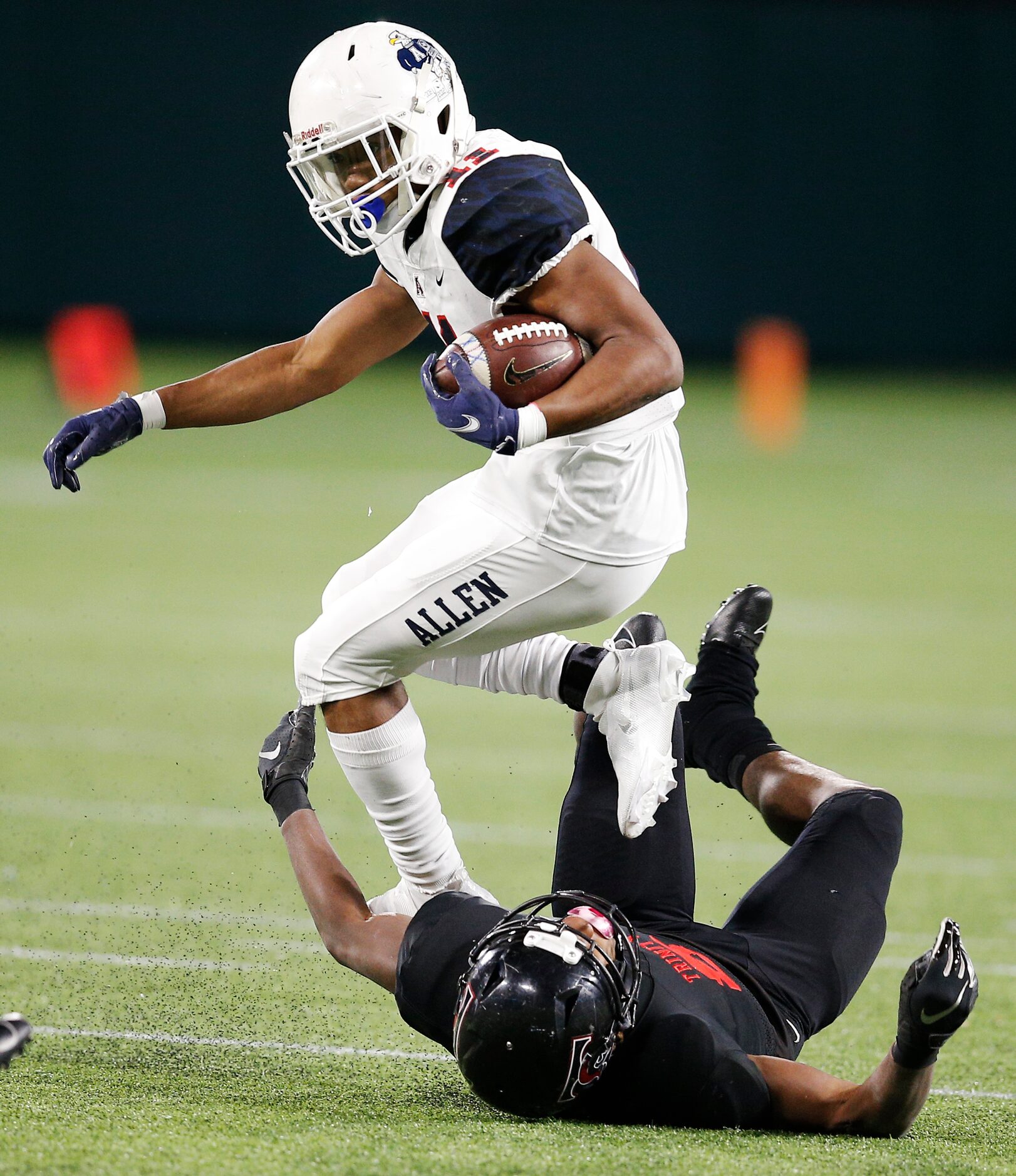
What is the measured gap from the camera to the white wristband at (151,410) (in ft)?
11.7

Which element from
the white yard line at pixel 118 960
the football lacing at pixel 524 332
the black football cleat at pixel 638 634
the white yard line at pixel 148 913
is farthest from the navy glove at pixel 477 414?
the white yard line at pixel 148 913

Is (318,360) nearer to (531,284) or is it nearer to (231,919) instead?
(531,284)

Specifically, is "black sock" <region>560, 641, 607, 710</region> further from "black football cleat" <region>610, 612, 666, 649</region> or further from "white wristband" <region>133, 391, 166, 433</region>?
"white wristband" <region>133, 391, 166, 433</region>

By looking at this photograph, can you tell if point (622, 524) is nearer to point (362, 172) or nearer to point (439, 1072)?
point (362, 172)

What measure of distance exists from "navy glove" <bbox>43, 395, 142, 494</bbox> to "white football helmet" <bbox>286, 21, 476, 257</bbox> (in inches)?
24.2

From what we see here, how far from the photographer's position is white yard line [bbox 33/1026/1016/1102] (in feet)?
11.2

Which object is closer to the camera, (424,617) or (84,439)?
(424,617)

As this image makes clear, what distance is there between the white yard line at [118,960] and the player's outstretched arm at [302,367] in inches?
47.5

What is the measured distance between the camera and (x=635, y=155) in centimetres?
1836

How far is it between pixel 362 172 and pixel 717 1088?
1.86 metres

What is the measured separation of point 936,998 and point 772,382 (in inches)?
553

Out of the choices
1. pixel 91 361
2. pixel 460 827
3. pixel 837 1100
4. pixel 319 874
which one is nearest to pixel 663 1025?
pixel 837 1100

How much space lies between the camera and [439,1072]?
3330 millimetres

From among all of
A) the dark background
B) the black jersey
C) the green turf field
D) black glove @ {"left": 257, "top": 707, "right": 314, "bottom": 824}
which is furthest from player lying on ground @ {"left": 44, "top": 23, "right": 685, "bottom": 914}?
the dark background
